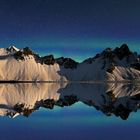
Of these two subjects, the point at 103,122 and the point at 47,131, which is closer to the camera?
the point at 47,131

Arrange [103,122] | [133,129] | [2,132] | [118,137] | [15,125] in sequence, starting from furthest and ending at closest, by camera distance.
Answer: [103,122] → [15,125] → [133,129] → [2,132] → [118,137]

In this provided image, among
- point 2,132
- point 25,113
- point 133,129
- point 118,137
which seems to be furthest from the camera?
point 25,113

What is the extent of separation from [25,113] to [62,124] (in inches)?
467

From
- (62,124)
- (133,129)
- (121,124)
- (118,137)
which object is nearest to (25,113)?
(62,124)

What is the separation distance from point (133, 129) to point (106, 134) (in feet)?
12.7

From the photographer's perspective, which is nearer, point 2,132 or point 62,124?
point 2,132

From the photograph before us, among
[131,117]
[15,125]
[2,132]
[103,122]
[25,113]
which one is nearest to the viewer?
[2,132]

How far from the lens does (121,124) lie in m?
36.4

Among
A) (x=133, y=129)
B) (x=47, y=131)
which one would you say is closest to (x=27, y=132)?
(x=47, y=131)

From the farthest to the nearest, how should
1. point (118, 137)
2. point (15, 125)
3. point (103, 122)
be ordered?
1. point (103, 122)
2. point (15, 125)
3. point (118, 137)

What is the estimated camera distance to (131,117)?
139 feet

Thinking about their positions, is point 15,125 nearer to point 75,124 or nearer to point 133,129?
point 75,124

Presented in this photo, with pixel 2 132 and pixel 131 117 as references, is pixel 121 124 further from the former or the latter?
pixel 2 132

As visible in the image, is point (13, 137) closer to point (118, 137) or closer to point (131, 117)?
point (118, 137)
